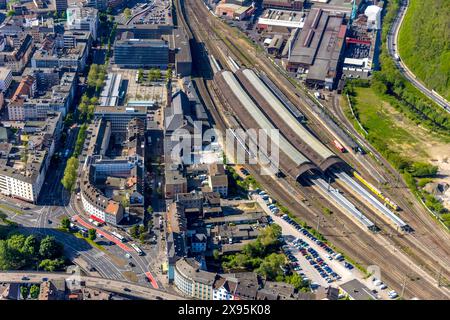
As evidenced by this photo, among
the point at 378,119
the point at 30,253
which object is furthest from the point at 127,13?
the point at 30,253

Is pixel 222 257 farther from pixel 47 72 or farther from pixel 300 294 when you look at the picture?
pixel 47 72

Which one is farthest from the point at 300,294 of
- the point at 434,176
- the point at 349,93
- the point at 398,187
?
the point at 349,93

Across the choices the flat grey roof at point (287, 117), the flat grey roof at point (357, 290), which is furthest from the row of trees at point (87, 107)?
the flat grey roof at point (357, 290)

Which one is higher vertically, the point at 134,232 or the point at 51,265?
the point at 134,232

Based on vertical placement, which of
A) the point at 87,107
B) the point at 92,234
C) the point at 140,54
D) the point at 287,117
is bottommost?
the point at 92,234

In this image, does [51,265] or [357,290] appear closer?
[357,290]

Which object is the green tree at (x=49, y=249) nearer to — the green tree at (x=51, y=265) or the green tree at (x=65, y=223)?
the green tree at (x=51, y=265)

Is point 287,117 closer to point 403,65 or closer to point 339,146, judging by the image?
point 339,146

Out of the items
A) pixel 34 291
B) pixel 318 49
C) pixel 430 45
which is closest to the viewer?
pixel 34 291
